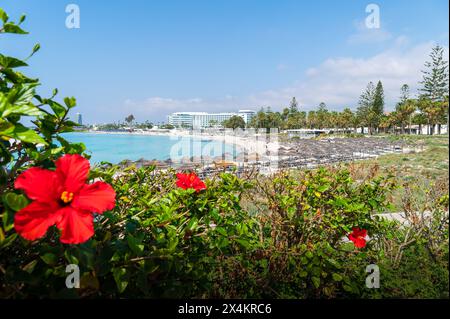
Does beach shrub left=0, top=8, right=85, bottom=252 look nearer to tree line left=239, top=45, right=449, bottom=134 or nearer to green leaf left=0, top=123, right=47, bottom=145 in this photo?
green leaf left=0, top=123, right=47, bottom=145

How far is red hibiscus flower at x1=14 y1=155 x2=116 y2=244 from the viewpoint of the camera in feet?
1.82

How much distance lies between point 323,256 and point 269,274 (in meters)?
0.24

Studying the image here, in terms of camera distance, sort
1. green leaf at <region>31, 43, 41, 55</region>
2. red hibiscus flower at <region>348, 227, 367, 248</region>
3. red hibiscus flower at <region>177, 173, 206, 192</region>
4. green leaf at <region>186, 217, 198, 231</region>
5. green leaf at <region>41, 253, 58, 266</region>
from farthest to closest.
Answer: red hibiscus flower at <region>348, 227, 367, 248</region>
red hibiscus flower at <region>177, 173, 206, 192</region>
green leaf at <region>186, 217, 198, 231</region>
green leaf at <region>31, 43, 41, 55</region>
green leaf at <region>41, 253, 58, 266</region>

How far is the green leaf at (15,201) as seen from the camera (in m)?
0.55

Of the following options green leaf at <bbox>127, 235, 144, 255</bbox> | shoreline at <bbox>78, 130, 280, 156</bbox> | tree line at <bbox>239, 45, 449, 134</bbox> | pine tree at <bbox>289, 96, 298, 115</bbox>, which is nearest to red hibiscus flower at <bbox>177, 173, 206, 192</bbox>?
green leaf at <bbox>127, 235, 144, 255</bbox>

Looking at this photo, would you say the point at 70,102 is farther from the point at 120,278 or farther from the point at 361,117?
the point at 361,117

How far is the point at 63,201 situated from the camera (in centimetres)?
61

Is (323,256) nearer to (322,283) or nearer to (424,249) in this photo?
(322,283)

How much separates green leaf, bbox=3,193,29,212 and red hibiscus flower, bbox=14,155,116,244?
0.02 metres

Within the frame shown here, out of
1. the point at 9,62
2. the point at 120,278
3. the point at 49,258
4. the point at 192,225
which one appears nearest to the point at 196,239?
the point at 192,225

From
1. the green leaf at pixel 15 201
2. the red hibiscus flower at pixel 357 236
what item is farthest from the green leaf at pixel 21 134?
the red hibiscus flower at pixel 357 236

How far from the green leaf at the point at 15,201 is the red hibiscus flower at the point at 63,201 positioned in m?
0.02

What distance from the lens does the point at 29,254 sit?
0.79 metres

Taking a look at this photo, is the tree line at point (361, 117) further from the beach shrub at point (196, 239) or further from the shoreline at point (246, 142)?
the beach shrub at point (196, 239)
